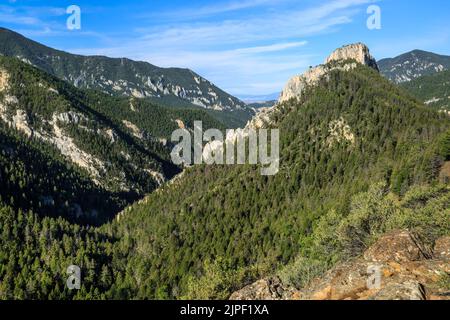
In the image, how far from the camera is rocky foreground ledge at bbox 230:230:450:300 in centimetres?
3316

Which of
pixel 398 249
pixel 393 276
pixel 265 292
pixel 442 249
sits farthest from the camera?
pixel 265 292

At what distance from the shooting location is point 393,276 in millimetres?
36812

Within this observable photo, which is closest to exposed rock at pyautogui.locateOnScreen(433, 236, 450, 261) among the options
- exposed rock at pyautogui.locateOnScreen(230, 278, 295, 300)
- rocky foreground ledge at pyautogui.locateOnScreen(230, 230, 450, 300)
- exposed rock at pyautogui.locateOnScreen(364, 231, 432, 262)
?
rocky foreground ledge at pyautogui.locateOnScreen(230, 230, 450, 300)

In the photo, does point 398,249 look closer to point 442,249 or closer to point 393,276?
point 442,249

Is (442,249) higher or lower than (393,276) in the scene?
lower

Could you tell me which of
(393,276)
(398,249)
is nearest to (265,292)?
(398,249)

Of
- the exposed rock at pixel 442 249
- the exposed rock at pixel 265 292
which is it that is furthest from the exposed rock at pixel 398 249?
the exposed rock at pixel 265 292

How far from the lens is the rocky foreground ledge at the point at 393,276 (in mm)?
33156

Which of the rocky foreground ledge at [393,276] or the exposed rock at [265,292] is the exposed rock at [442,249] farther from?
the exposed rock at [265,292]

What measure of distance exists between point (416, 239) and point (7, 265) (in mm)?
193712

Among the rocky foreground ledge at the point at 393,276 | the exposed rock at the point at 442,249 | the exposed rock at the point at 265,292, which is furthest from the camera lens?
the exposed rock at the point at 265,292
